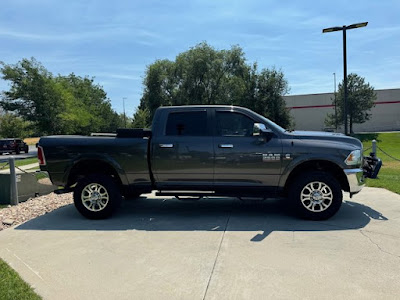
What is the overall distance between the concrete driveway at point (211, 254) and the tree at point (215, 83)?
32443mm

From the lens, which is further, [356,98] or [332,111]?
[332,111]

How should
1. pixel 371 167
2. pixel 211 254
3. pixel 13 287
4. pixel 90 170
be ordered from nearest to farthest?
pixel 13 287, pixel 211 254, pixel 90 170, pixel 371 167

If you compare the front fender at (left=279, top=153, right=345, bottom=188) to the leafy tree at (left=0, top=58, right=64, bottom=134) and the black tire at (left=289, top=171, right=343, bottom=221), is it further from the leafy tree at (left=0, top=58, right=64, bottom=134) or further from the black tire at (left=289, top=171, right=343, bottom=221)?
the leafy tree at (left=0, top=58, right=64, bottom=134)

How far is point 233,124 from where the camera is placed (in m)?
6.00

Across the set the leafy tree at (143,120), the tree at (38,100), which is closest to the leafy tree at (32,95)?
the tree at (38,100)

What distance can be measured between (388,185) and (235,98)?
31.5 m

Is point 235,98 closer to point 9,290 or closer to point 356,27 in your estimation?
point 356,27

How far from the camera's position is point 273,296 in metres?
3.24

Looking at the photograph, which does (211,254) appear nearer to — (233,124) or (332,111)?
(233,124)

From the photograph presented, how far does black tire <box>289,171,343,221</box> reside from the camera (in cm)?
566

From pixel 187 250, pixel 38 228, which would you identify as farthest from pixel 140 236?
pixel 38 228

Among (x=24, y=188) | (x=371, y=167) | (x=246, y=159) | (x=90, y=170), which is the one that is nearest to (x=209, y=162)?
(x=246, y=159)

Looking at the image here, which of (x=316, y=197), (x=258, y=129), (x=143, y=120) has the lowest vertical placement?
(x=316, y=197)

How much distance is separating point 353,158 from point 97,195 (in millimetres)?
4484
